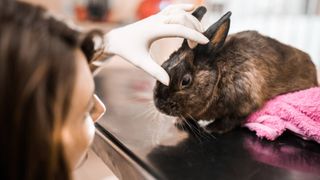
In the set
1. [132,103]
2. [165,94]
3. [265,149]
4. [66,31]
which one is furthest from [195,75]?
[66,31]

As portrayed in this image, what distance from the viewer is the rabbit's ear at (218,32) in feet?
2.69

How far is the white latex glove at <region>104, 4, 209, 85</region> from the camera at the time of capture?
2.41 feet

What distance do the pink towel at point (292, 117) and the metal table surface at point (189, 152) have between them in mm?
24

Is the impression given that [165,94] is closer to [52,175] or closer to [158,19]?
[158,19]

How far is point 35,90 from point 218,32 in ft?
1.75

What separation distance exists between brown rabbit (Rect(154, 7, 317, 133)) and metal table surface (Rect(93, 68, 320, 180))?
0.06 metres

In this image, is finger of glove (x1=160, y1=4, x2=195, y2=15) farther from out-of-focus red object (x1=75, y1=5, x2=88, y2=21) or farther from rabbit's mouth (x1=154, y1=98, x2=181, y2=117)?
out-of-focus red object (x1=75, y1=5, x2=88, y2=21)

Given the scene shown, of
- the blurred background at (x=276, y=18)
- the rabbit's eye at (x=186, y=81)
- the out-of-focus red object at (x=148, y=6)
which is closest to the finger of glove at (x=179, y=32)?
the rabbit's eye at (x=186, y=81)

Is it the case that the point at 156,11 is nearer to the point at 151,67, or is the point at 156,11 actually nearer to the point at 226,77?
the point at 226,77

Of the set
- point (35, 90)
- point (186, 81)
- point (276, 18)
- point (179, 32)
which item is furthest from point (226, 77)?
point (276, 18)

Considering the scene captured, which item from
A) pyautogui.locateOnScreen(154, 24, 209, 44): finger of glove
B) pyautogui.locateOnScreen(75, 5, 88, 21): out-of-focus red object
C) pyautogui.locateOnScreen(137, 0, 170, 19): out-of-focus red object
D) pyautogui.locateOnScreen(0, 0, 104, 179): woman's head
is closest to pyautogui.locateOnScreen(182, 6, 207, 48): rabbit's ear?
pyautogui.locateOnScreen(154, 24, 209, 44): finger of glove

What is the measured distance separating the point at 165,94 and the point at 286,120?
290 millimetres

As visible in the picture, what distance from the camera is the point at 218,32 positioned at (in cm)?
84

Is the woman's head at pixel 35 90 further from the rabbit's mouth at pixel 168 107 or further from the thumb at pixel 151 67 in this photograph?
the rabbit's mouth at pixel 168 107
